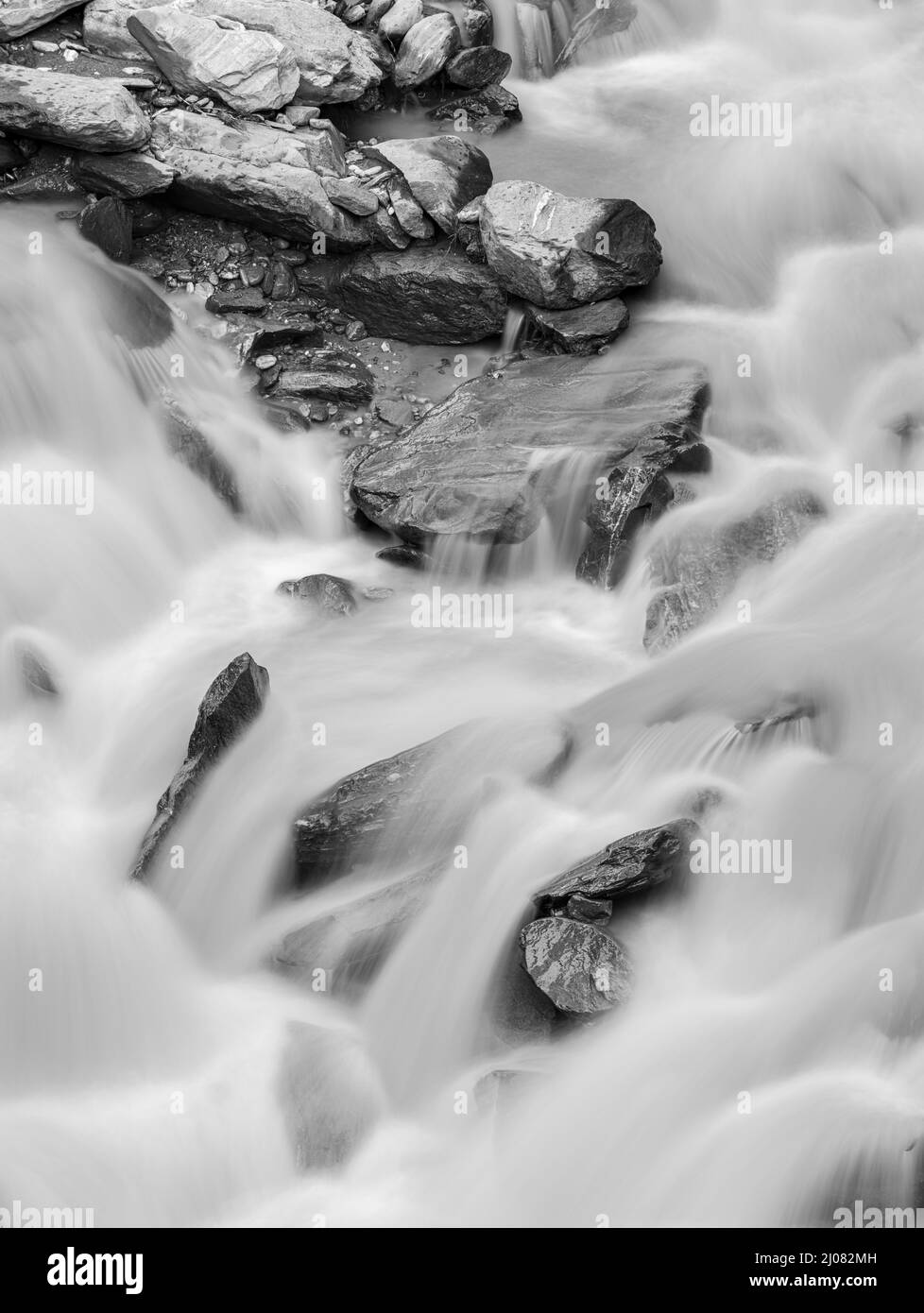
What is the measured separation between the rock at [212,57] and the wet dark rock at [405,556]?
4.18m

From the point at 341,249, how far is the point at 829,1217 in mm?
8336

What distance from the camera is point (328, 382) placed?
1081 cm

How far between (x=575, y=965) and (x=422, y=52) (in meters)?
9.13

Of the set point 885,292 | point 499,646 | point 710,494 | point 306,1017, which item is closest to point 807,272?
point 885,292

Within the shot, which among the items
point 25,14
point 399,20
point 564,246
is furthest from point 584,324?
point 25,14

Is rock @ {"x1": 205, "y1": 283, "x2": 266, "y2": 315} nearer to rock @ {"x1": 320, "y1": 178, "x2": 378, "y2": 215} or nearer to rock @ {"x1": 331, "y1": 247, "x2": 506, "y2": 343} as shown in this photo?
rock @ {"x1": 331, "y1": 247, "x2": 506, "y2": 343}

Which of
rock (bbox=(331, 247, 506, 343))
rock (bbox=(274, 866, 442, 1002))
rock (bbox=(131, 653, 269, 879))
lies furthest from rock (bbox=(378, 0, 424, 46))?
rock (bbox=(274, 866, 442, 1002))

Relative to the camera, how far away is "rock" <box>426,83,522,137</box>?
499 inches

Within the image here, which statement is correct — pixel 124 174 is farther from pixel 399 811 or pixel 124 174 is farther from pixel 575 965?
pixel 575 965

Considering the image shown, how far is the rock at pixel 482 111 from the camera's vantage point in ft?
41.5

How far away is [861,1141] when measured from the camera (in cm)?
540

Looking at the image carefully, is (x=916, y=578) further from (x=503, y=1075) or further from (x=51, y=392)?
(x=51, y=392)

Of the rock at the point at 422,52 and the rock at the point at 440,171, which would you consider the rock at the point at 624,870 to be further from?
the rock at the point at 422,52

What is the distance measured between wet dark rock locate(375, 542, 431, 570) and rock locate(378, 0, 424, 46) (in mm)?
5502
